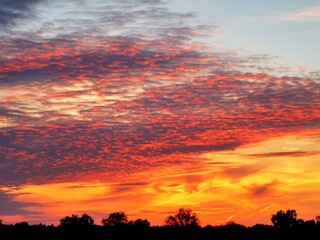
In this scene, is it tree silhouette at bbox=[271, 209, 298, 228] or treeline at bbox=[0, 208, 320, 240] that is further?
tree silhouette at bbox=[271, 209, 298, 228]

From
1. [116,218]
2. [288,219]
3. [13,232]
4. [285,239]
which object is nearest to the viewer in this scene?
[13,232]

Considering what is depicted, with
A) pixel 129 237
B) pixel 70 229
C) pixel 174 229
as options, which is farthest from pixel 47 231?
pixel 174 229

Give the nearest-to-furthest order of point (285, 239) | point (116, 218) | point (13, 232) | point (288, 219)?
point (13, 232) → point (285, 239) → point (288, 219) → point (116, 218)

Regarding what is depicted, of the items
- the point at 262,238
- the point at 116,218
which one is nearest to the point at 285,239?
the point at 262,238

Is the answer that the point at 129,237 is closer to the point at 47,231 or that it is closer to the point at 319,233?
the point at 47,231

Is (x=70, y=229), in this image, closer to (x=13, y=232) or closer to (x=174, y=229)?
(x=13, y=232)

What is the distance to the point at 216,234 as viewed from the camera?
2549 inches

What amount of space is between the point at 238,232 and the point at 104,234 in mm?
14998

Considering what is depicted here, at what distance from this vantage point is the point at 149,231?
63875 mm

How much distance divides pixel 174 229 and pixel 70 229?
1190 cm

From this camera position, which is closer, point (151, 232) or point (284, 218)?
point (151, 232)

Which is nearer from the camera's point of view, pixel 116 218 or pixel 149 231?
pixel 149 231

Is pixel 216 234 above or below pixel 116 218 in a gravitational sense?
below

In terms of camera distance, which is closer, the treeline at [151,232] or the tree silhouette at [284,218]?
the treeline at [151,232]
